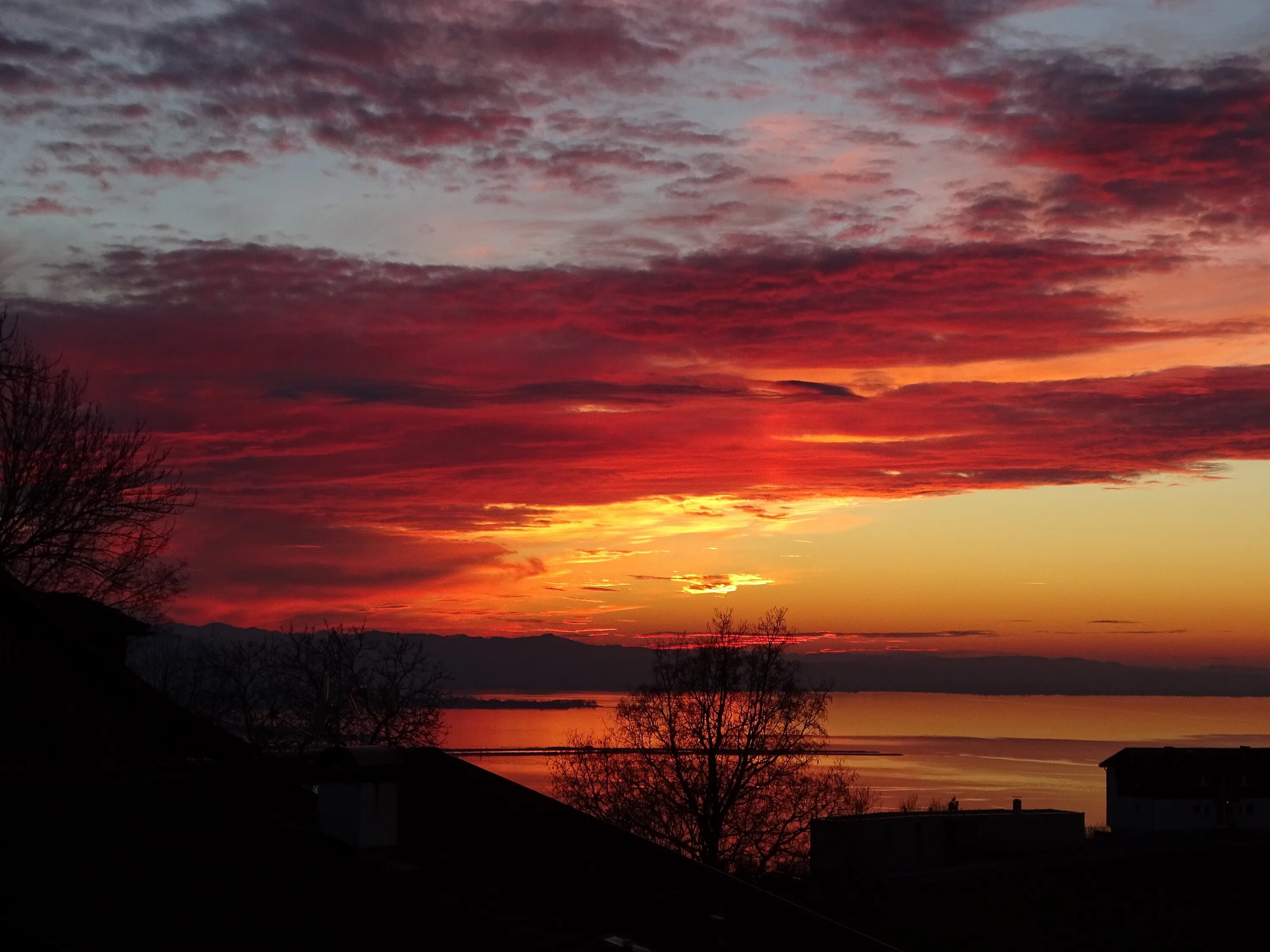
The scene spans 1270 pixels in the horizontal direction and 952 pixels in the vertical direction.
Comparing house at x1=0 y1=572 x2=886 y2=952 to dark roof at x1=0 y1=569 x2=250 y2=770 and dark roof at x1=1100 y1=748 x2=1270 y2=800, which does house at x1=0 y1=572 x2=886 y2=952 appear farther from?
dark roof at x1=1100 y1=748 x2=1270 y2=800

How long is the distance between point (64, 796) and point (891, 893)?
11204mm

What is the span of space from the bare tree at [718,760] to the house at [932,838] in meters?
1.06

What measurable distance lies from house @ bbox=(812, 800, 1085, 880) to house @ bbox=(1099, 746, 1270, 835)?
87.2 ft

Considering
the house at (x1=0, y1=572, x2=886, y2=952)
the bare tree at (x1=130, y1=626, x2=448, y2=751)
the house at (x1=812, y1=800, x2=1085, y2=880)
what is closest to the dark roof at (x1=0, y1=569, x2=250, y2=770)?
the house at (x1=0, y1=572, x2=886, y2=952)

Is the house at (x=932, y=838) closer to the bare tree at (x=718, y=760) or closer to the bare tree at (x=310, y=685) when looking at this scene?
the bare tree at (x=718, y=760)

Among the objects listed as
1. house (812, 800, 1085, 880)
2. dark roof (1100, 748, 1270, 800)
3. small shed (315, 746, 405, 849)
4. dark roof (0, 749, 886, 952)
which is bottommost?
house (812, 800, 1085, 880)

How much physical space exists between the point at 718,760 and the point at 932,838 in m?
8.83

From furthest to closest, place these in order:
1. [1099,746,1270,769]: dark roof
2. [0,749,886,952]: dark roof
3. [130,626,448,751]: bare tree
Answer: [1099,746,1270,769]: dark roof < [130,626,448,751]: bare tree < [0,749,886,952]: dark roof

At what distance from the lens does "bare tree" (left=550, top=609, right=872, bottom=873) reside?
40.9 meters

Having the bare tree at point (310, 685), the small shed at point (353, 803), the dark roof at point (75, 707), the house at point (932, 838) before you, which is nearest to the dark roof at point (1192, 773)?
the house at point (932, 838)

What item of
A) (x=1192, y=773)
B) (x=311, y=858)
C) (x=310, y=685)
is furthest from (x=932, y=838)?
(x=311, y=858)

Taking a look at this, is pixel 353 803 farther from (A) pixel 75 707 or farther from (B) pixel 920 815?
(B) pixel 920 815

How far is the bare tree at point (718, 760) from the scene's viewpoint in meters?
40.9

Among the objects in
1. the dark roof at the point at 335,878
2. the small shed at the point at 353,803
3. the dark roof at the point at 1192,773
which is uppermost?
the small shed at the point at 353,803
